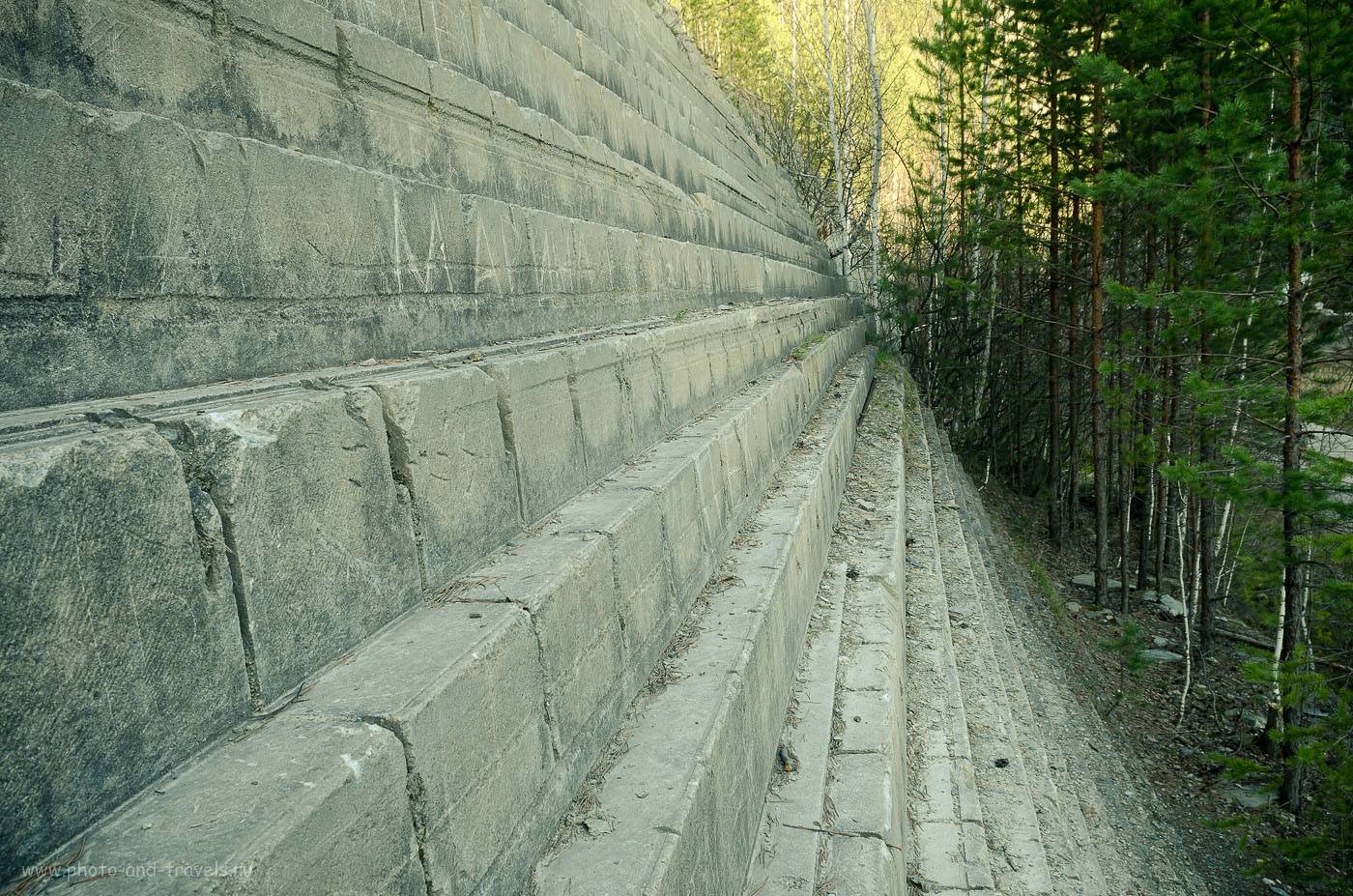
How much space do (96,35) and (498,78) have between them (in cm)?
207

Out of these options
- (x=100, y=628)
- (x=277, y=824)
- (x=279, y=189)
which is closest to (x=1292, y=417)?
(x=279, y=189)

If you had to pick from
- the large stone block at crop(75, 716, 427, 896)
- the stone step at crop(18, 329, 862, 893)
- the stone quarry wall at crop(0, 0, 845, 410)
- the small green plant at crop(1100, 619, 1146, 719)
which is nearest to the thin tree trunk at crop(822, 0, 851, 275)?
the small green plant at crop(1100, 619, 1146, 719)

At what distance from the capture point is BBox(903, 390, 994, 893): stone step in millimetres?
3211

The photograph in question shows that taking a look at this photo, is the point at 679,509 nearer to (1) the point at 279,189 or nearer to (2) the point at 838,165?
(1) the point at 279,189

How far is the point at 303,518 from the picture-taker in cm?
140

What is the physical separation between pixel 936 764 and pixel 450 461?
3.03 metres

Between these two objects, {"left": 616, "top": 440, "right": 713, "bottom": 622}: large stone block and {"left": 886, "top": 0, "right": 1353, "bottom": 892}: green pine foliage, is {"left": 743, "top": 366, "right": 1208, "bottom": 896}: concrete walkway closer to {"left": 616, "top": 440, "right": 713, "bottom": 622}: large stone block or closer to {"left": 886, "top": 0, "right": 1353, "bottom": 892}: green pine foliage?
{"left": 616, "top": 440, "right": 713, "bottom": 622}: large stone block

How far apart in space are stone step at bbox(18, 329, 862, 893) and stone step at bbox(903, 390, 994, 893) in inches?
61.8

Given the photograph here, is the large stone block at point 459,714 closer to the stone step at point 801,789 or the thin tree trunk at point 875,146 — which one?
the stone step at point 801,789

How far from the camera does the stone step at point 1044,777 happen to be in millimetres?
4375

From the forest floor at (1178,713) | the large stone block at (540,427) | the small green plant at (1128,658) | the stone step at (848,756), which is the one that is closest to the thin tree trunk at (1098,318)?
the forest floor at (1178,713)

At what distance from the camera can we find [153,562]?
44.2 inches

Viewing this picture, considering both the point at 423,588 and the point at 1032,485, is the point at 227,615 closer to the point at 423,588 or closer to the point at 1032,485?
the point at 423,588

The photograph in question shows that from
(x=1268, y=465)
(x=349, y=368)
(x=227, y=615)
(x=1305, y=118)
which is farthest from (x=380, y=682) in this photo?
(x=1305, y=118)
